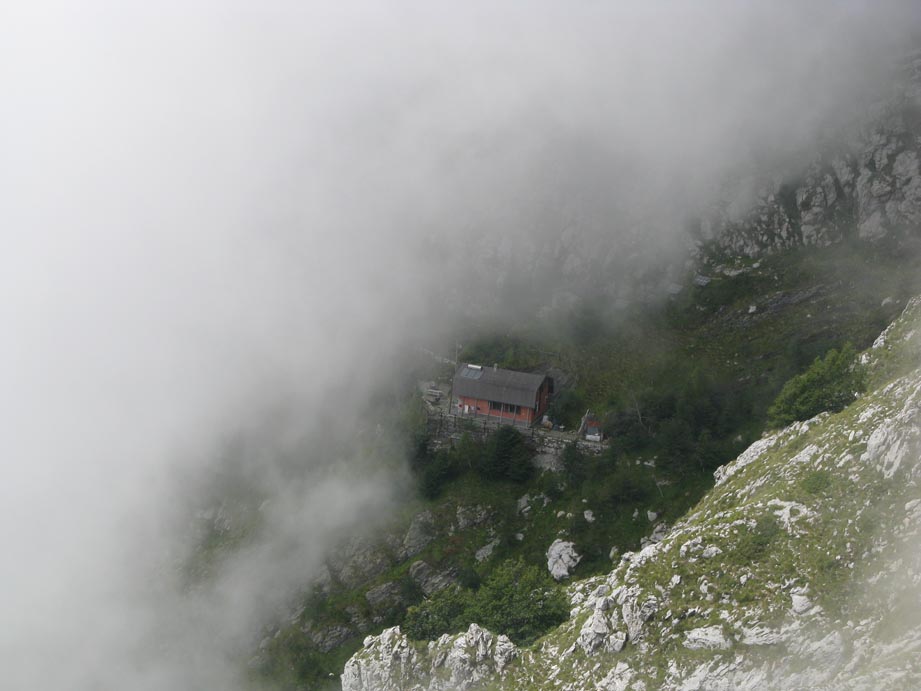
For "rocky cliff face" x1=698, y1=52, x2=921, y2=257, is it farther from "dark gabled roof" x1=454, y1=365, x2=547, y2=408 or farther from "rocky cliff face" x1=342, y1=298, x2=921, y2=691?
"rocky cliff face" x1=342, y1=298, x2=921, y2=691

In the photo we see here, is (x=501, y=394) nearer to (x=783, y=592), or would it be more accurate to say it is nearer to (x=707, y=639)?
(x=707, y=639)

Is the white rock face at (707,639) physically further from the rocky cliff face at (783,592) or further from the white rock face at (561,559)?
the white rock face at (561,559)

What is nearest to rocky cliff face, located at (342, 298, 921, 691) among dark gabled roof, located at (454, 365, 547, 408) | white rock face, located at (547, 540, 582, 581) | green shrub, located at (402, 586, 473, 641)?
green shrub, located at (402, 586, 473, 641)

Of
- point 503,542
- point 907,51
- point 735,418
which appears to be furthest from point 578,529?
point 907,51

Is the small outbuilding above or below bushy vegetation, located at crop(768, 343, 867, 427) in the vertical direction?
above

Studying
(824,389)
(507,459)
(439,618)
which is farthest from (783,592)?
(507,459)

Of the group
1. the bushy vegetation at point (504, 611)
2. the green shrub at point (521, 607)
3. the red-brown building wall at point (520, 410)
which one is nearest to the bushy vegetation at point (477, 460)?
the red-brown building wall at point (520, 410)

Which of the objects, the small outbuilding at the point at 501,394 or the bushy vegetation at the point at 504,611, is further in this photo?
the small outbuilding at the point at 501,394
